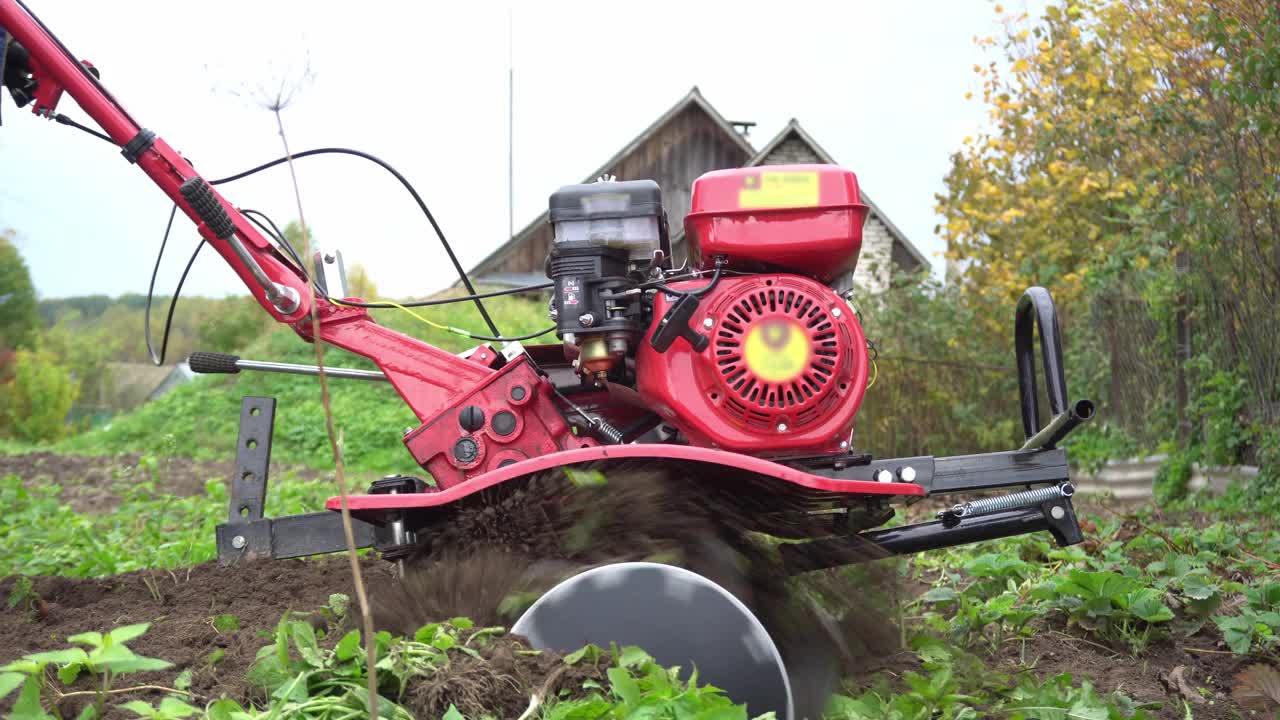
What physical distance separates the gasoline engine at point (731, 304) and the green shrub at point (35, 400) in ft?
99.1

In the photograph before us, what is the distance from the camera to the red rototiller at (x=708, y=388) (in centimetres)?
306

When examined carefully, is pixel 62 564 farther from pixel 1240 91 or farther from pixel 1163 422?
pixel 1163 422

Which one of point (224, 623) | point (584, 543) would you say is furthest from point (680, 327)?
point (224, 623)

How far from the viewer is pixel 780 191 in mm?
3246

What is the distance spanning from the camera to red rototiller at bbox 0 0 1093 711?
10.0 ft

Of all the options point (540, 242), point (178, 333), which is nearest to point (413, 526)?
point (540, 242)

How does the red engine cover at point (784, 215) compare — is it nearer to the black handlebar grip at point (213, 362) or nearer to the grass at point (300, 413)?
the black handlebar grip at point (213, 362)

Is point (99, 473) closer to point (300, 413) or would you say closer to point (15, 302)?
point (300, 413)

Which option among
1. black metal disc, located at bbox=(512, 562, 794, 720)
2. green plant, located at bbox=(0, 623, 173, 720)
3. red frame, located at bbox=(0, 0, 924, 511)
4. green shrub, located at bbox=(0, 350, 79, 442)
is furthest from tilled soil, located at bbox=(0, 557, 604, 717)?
green shrub, located at bbox=(0, 350, 79, 442)

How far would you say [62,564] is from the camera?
502 cm

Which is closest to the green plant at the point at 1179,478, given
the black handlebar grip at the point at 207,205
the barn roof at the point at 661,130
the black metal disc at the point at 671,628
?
the black metal disc at the point at 671,628

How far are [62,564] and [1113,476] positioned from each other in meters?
7.19

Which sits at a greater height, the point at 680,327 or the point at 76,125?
the point at 76,125

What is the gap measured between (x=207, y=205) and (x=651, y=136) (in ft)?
62.2
